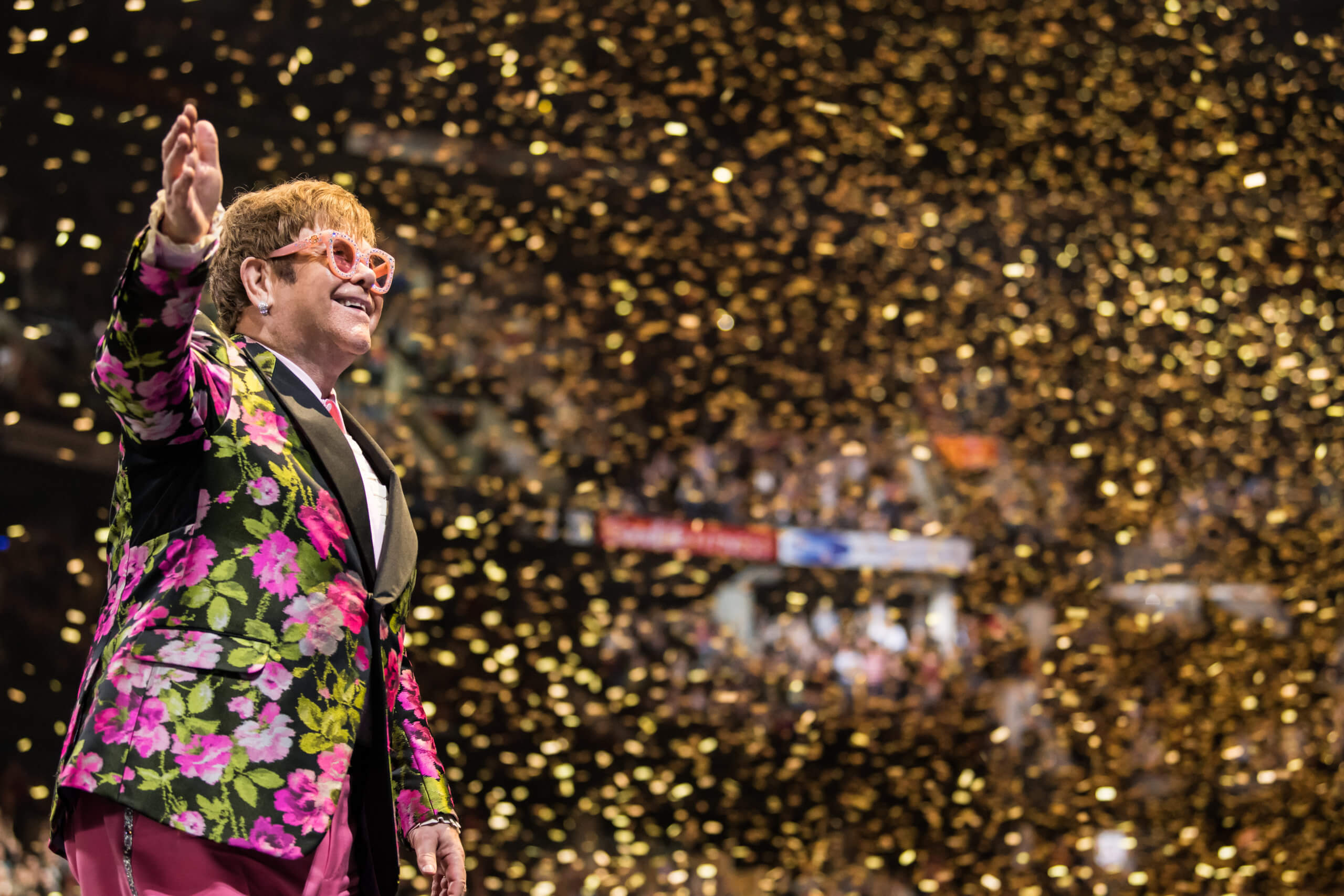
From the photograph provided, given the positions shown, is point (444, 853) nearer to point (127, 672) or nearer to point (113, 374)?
point (127, 672)

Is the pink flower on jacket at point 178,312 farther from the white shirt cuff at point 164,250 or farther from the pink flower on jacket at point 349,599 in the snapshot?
the pink flower on jacket at point 349,599

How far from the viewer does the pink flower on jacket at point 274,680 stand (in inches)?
32.5

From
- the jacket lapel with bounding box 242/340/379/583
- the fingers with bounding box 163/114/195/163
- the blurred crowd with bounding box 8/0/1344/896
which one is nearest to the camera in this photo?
the fingers with bounding box 163/114/195/163

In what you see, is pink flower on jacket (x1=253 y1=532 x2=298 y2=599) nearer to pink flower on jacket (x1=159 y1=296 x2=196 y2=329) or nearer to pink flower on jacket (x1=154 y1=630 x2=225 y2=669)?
pink flower on jacket (x1=154 y1=630 x2=225 y2=669)

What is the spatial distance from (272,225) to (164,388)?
284 millimetres

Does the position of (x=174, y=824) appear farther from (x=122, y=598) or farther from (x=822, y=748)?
(x=822, y=748)

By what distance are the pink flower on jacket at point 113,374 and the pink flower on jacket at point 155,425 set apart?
3 cm

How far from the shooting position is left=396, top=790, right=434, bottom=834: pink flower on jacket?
1.01 meters

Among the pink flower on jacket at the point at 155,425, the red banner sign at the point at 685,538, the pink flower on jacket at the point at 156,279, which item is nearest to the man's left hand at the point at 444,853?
the pink flower on jacket at the point at 155,425

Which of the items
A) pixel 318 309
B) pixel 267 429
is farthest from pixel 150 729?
pixel 318 309

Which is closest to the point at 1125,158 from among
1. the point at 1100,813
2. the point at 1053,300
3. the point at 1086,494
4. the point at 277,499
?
the point at 1053,300

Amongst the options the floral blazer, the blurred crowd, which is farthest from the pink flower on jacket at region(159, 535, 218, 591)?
the blurred crowd

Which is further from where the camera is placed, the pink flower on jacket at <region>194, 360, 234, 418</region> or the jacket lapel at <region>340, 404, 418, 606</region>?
the jacket lapel at <region>340, 404, 418, 606</region>

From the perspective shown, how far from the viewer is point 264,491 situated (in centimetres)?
86
